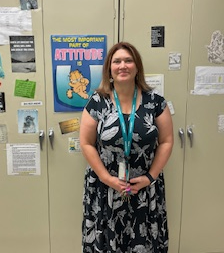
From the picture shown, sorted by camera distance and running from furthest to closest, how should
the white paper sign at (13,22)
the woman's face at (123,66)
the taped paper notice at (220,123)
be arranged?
the taped paper notice at (220,123)
the white paper sign at (13,22)
the woman's face at (123,66)

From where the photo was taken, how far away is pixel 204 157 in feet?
6.69

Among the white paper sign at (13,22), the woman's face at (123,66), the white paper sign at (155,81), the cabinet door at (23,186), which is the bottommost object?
the cabinet door at (23,186)

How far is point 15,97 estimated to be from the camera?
1885 mm

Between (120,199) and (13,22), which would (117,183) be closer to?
(120,199)

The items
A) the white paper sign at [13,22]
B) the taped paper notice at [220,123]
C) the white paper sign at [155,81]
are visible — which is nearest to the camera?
the white paper sign at [13,22]

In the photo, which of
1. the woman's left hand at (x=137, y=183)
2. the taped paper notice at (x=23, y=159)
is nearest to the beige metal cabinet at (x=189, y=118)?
the woman's left hand at (x=137, y=183)

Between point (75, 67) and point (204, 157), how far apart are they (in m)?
1.03

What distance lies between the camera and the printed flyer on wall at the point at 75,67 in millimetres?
1821

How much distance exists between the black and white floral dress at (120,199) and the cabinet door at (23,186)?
1.18 feet

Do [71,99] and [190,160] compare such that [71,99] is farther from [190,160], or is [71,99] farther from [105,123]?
[190,160]

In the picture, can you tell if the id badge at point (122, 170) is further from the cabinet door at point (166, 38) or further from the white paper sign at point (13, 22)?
the white paper sign at point (13, 22)

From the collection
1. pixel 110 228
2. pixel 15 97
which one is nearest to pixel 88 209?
pixel 110 228

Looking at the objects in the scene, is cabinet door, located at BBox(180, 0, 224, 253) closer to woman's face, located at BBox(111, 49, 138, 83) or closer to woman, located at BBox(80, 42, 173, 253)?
woman, located at BBox(80, 42, 173, 253)

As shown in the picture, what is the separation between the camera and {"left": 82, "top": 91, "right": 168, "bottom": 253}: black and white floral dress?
5.44ft
